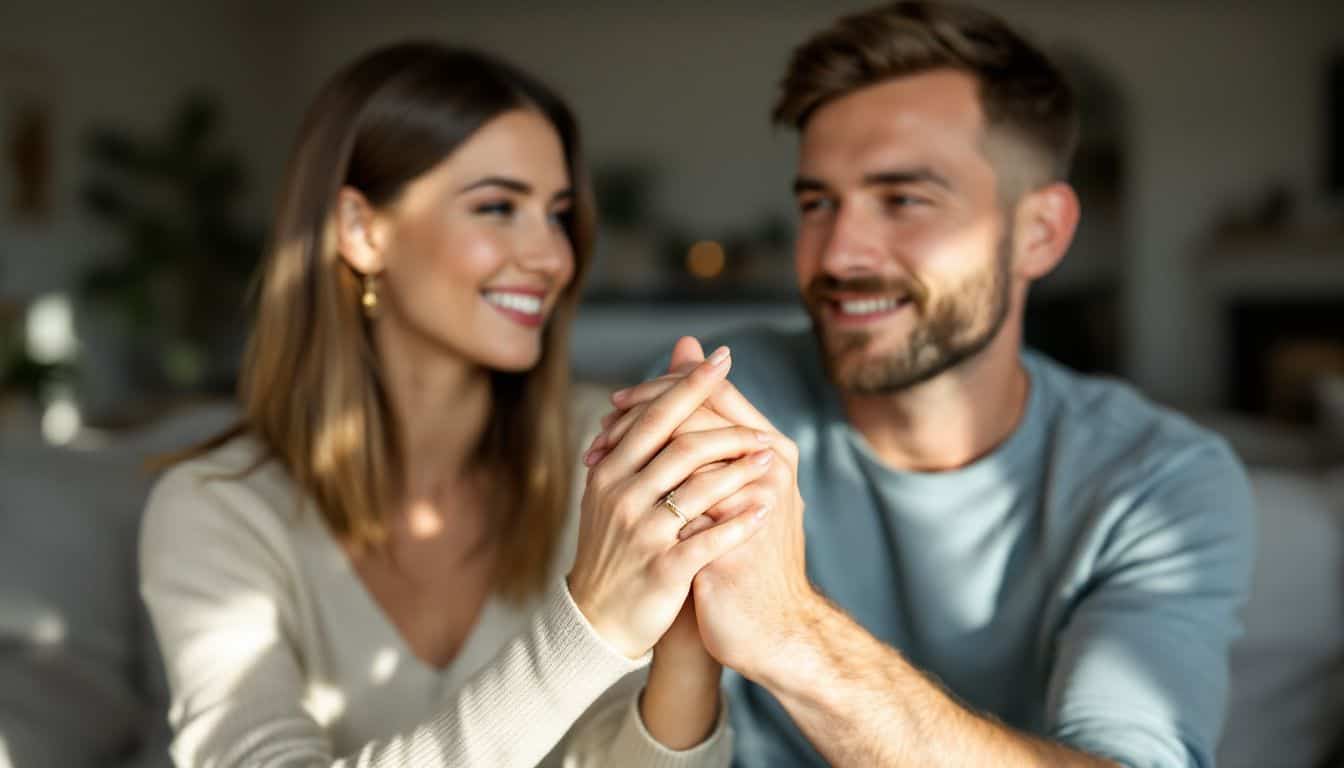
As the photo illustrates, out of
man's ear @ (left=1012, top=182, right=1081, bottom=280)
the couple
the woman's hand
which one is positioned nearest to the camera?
the woman's hand

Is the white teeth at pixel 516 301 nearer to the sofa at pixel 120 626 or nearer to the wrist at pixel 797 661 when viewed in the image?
the wrist at pixel 797 661

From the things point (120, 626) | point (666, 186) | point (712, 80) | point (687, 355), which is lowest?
point (666, 186)

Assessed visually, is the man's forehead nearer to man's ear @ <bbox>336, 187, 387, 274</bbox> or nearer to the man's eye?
the man's eye

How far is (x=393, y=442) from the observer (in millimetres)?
1512

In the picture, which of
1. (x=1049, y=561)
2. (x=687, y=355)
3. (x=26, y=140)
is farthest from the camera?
(x=26, y=140)

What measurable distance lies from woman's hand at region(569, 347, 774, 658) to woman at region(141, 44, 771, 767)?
217mm

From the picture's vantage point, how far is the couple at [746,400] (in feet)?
3.82

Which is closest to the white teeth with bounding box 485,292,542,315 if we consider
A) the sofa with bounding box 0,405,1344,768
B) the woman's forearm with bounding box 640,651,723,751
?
the woman's forearm with bounding box 640,651,723,751

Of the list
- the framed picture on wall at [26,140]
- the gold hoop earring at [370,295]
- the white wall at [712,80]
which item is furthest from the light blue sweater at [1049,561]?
the white wall at [712,80]

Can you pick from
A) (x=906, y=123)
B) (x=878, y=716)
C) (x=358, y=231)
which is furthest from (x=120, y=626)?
(x=906, y=123)

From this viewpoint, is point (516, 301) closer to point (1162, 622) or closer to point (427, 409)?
point (427, 409)

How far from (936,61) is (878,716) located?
83cm

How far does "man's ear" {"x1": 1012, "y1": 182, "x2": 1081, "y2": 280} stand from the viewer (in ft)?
4.83

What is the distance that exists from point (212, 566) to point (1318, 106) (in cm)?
787
